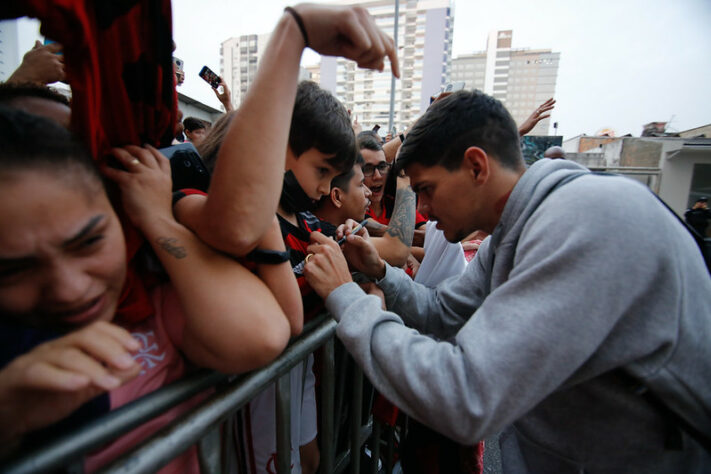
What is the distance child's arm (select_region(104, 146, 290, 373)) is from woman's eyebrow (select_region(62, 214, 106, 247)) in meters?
0.11

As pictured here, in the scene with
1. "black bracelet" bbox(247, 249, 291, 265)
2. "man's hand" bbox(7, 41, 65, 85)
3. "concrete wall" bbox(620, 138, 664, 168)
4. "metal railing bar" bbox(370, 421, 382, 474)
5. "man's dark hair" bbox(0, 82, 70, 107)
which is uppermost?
"concrete wall" bbox(620, 138, 664, 168)

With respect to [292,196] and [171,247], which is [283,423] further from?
[292,196]

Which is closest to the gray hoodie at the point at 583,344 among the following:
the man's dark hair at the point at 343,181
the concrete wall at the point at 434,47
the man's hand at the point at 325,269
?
the man's hand at the point at 325,269

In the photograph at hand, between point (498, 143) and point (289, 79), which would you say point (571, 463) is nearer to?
point (498, 143)

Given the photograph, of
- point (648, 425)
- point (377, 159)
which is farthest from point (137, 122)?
point (377, 159)

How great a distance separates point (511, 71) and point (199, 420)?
359 feet

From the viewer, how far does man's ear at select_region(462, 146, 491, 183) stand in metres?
1.56

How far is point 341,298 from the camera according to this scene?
133cm

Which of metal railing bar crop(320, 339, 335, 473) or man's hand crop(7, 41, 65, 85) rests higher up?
man's hand crop(7, 41, 65, 85)

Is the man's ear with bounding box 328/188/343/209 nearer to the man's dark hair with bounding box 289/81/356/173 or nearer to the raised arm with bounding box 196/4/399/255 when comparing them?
the man's dark hair with bounding box 289/81/356/173

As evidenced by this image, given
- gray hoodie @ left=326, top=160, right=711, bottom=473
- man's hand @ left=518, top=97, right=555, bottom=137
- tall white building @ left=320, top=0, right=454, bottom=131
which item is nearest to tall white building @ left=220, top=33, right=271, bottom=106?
tall white building @ left=320, top=0, right=454, bottom=131

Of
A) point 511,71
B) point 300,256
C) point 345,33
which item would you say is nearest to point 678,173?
point 300,256

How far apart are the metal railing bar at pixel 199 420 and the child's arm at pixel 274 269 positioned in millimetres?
169

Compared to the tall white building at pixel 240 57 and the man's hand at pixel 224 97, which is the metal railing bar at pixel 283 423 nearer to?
the man's hand at pixel 224 97
